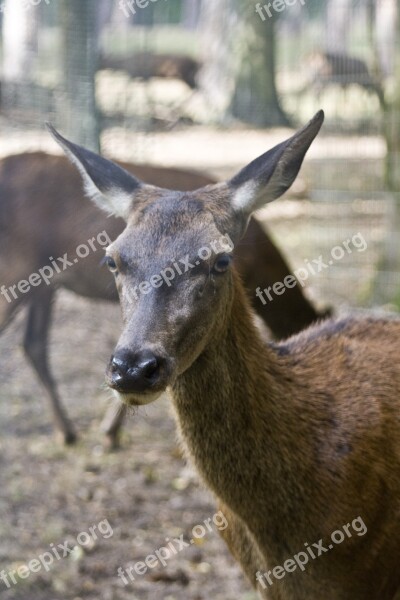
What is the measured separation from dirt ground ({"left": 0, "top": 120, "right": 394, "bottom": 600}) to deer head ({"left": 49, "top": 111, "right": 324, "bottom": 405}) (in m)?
0.56

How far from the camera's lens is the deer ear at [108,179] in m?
3.56

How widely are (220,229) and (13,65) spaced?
20.4ft

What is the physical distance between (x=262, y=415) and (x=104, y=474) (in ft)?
9.21

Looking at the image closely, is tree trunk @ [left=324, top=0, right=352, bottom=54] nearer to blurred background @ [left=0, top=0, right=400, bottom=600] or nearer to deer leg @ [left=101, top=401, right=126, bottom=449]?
blurred background @ [left=0, top=0, right=400, bottom=600]

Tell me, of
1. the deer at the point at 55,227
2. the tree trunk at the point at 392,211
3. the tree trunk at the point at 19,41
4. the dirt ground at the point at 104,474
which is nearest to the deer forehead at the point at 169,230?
the dirt ground at the point at 104,474

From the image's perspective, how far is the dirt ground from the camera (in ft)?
15.5

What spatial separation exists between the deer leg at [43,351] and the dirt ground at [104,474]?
146 mm

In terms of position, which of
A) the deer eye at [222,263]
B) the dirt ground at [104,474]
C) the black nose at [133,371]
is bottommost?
the dirt ground at [104,474]

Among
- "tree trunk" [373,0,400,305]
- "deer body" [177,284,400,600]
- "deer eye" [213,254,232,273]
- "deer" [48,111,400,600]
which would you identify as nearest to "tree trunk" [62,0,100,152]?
"tree trunk" [373,0,400,305]

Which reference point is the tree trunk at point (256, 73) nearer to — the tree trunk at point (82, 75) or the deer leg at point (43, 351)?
the tree trunk at point (82, 75)

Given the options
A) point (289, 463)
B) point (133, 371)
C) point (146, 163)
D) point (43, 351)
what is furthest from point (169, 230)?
point (146, 163)

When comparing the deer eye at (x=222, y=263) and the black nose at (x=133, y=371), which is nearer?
the black nose at (x=133, y=371)

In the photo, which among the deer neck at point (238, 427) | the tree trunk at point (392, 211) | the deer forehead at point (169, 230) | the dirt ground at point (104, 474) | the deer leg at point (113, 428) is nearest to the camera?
the deer forehead at point (169, 230)

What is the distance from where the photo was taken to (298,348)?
3785 mm
